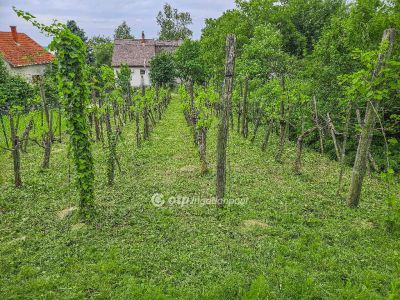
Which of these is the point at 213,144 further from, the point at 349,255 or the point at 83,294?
the point at 83,294

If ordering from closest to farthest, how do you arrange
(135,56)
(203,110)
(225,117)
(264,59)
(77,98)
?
(77,98), (225,117), (203,110), (264,59), (135,56)

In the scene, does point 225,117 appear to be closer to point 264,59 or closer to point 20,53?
point 264,59

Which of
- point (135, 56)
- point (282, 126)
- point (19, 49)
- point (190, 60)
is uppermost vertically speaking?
point (135, 56)

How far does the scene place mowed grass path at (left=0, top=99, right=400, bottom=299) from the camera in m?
4.89

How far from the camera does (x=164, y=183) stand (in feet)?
31.1

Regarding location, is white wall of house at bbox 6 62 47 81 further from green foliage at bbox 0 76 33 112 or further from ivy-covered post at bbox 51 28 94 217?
ivy-covered post at bbox 51 28 94 217

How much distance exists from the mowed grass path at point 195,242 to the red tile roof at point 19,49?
21852mm

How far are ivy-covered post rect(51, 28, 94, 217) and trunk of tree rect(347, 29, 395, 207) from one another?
611cm

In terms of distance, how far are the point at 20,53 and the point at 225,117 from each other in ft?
94.7

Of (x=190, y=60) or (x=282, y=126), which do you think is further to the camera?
(x=190, y=60)

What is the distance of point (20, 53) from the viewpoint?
95.1 feet

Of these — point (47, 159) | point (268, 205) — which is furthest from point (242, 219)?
point (47, 159)

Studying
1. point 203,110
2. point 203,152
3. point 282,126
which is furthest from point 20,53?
point 282,126

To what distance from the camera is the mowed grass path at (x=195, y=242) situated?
489 cm
